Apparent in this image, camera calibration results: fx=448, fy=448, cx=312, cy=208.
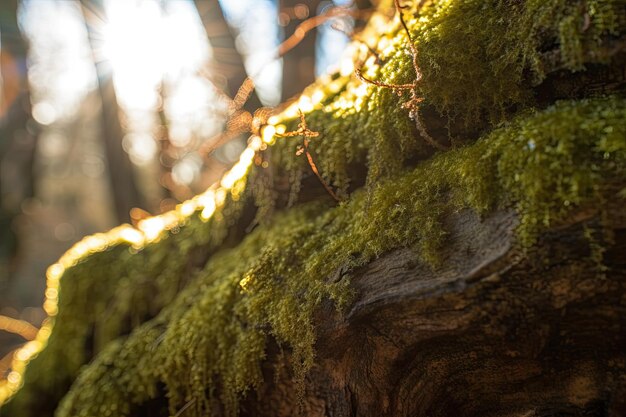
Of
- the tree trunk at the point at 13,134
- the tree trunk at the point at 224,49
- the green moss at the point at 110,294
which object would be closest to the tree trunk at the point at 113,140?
the tree trunk at the point at 13,134

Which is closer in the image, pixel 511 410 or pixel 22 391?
pixel 511 410

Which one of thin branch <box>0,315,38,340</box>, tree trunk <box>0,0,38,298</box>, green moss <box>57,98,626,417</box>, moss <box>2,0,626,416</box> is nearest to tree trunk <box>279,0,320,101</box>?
moss <box>2,0,626,416</box>

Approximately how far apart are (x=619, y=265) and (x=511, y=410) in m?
0.78

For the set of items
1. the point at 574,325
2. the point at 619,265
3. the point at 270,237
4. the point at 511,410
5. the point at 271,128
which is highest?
the point at 271,128

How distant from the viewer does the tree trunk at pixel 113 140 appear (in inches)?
339

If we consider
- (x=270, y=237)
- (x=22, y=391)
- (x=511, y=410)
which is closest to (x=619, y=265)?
(x=511, y=410)

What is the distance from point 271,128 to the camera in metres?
2.87

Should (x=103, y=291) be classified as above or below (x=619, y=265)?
above

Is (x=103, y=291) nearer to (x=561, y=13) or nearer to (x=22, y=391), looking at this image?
(x=22, y=391)

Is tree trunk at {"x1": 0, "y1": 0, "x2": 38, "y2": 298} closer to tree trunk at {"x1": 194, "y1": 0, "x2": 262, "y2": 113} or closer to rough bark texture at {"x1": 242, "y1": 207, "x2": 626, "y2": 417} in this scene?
tree trunk at {"x1": 194, "y1": 0, "x2": 262, "y2": 113}

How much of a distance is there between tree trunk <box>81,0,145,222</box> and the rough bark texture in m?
7.40

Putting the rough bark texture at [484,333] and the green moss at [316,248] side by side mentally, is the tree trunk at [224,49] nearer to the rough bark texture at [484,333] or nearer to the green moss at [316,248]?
the green moss at [316,248]

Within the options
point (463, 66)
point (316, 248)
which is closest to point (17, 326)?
point (316, 248)

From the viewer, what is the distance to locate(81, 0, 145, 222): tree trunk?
8.60 metres
